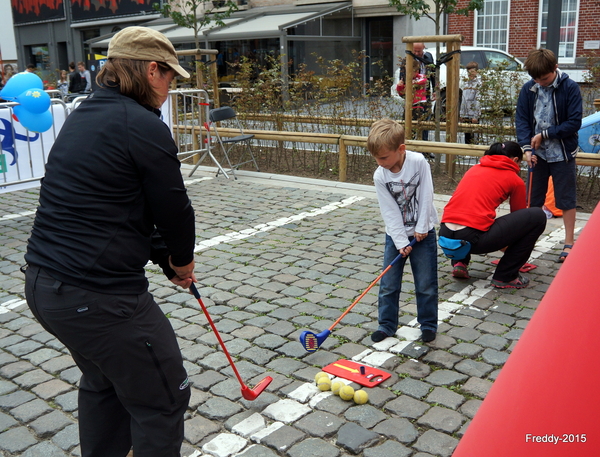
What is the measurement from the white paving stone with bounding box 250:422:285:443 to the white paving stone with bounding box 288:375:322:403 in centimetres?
28

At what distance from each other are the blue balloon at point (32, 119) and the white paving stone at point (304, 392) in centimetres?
568

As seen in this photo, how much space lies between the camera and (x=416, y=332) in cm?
455

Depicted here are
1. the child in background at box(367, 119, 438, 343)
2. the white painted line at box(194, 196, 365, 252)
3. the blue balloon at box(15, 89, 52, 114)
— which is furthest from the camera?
the blue balloon at box(15, 89, 52, 114)

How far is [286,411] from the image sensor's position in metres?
3.59

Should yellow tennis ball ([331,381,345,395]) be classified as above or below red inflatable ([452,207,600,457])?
below

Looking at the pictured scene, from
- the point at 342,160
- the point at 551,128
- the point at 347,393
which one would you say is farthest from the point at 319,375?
the point at 342,160

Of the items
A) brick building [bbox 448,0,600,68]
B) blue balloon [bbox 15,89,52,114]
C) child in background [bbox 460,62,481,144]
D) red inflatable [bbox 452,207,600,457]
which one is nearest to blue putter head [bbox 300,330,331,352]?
red inflatable [bbox 452,207,600,457]

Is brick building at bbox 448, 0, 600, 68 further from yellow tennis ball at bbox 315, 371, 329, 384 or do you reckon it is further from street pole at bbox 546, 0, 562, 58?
yellow tennis ball at bbox 315, 371, 329, 384

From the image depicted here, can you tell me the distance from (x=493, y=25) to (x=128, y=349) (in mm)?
23609

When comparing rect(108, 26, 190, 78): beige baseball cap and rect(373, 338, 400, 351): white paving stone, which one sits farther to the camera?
rect(373, 338, 400, 351): white paving stone

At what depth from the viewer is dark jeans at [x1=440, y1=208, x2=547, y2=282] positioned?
17.2ft

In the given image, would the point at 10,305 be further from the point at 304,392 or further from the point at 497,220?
the point at 497,220

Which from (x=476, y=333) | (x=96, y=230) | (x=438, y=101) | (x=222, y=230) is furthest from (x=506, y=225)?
Answer: (x=438, y=101)

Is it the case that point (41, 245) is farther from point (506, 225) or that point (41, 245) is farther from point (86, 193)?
point (506, 225)
